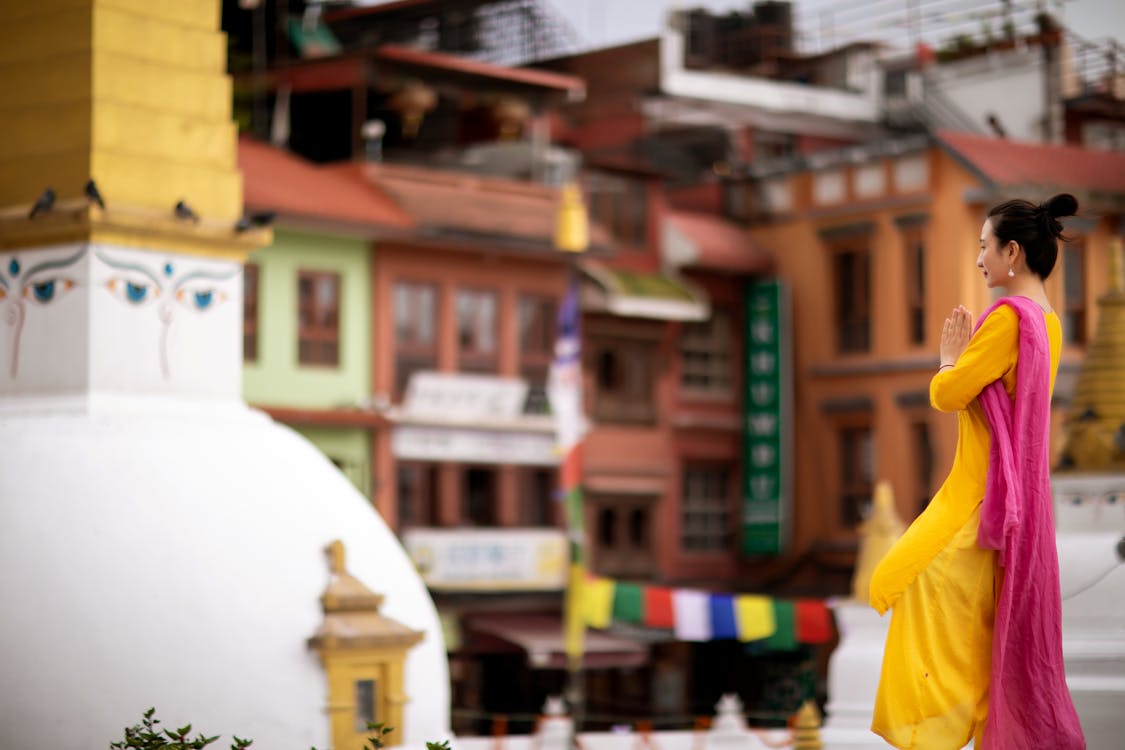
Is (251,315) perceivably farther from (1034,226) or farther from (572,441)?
(1034,226)

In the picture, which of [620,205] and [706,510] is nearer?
[620,205]

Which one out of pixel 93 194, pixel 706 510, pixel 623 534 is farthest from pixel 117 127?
pixel 706 510

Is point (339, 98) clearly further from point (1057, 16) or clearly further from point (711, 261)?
point (1057, 16)

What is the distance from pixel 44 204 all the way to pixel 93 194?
1.17 feet

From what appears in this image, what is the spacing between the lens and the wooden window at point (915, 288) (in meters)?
30.5

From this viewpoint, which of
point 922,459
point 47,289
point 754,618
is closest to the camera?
point 47,289

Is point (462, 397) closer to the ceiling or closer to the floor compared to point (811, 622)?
closer to the ceiling

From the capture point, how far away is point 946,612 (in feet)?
22.4

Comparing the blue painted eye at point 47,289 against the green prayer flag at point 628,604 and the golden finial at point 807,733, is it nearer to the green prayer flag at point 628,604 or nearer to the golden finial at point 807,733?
the golden finial at point 807,733

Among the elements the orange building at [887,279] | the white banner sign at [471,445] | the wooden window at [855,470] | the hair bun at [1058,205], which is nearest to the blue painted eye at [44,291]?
the hair bun at [1058,205]

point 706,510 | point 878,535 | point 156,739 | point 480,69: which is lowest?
point 156,739

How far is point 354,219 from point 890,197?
30.7ft

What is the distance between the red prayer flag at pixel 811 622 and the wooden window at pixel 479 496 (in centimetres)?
716

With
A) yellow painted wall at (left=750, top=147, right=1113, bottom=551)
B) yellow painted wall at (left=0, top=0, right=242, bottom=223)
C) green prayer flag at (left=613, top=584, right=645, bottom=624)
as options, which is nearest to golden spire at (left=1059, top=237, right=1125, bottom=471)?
yellow painted wall at (left=0, top=0, right=242, bottom=223)
